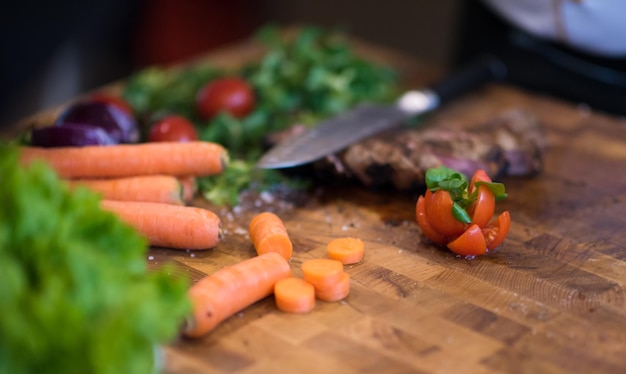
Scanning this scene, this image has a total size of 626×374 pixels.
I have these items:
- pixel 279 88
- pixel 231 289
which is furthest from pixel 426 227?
pixel 279 88

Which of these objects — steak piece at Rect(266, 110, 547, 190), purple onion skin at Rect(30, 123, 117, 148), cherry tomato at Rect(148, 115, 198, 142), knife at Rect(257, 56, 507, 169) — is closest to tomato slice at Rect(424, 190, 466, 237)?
steak piece at Rect(266, 110, 547, 190)

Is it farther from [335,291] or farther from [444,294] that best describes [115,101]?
[444,294]

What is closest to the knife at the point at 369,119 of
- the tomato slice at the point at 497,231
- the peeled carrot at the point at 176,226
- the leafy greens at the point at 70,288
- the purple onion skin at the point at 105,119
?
the peeled carrot at the point at 176,226

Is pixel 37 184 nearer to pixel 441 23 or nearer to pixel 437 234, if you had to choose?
pixel 437 234

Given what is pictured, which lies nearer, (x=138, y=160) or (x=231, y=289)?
(x=231, y=289)

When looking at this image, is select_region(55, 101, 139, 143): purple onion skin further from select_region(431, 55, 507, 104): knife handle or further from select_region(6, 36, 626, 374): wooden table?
select_region(431, 55, 507, 104): knife handle
